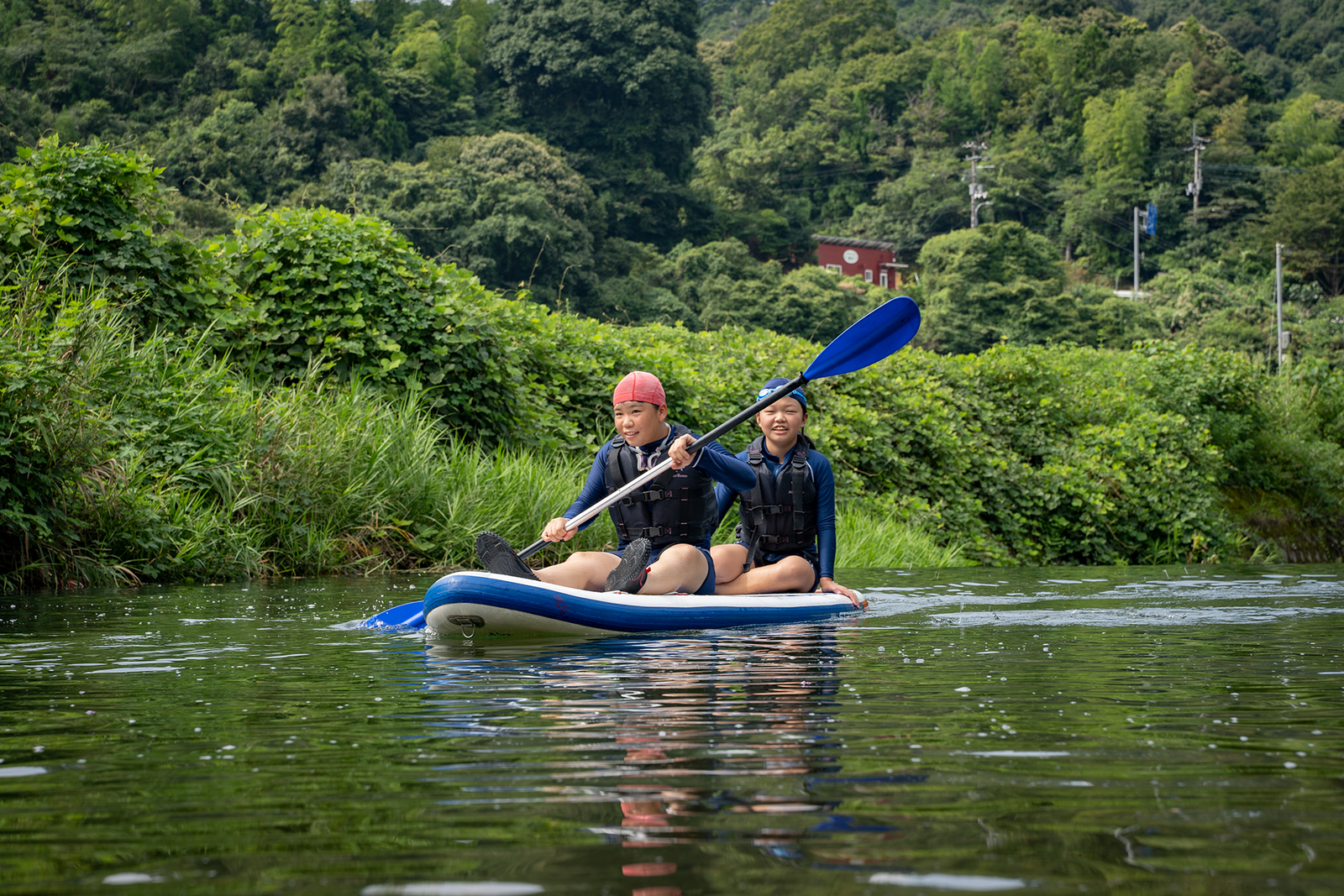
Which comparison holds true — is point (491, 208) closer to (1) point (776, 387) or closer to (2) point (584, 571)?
(1) point (776, 387)

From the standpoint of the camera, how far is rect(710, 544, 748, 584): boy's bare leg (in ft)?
23.2

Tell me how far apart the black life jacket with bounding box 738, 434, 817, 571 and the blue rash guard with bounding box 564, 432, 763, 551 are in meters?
0.27

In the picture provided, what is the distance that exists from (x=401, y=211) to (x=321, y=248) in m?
26.0

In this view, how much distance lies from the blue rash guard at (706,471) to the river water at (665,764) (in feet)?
3.38

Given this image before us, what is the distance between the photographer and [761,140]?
6400 cm

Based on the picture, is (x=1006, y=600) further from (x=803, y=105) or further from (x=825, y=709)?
(x=803, y=105)

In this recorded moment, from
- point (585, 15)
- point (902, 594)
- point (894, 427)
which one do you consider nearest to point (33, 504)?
point (902, 594)

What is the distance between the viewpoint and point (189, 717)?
11.8 feet

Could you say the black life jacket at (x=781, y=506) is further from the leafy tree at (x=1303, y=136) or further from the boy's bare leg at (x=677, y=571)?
the leafy tree at (x=1303, y=136)

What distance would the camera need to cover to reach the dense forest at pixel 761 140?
38.5 m

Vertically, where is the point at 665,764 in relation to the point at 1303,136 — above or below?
below

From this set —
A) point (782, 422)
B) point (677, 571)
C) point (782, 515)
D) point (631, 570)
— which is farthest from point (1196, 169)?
point (631, 570)

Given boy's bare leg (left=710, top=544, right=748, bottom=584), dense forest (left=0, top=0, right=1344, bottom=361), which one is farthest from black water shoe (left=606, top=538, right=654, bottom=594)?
dense forest (left=0, top=0, right=1344, bottom=361)

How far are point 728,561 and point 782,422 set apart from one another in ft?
2.68
